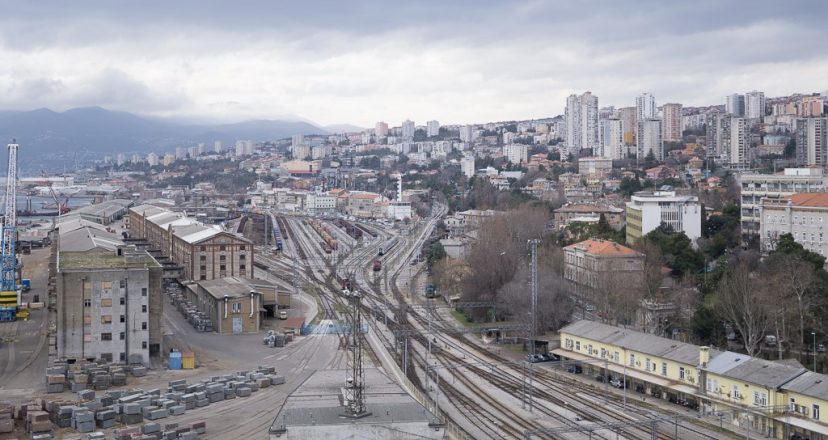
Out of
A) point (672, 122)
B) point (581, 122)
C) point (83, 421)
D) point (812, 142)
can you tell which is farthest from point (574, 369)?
point (581, 122)

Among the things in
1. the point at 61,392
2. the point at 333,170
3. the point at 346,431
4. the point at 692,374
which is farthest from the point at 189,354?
the point at 333,170

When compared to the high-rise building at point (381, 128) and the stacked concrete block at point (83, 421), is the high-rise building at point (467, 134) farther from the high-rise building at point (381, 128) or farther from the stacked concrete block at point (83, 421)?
the stacked concrete block at point (83, 421)

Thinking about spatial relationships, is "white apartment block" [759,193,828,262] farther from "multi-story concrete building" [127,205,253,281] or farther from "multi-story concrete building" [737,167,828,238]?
"multi-story concrete building" [127,205,253,281]

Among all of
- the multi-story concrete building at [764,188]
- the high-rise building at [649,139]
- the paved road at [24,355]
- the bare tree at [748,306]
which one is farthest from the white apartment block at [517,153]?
the bare tree at [748,306]

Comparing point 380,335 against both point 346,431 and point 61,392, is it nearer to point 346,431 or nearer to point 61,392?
point 61,392

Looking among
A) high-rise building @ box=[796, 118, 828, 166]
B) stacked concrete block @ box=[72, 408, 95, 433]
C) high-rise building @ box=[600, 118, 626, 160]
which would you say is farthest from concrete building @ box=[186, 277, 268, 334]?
high-rise building @ box=[600, 118, 626, 160]
